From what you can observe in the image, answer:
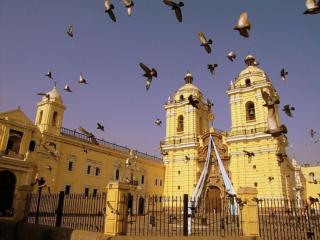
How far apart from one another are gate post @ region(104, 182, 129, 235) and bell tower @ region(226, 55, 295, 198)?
20.8m

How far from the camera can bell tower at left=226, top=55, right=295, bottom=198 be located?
2795 cm

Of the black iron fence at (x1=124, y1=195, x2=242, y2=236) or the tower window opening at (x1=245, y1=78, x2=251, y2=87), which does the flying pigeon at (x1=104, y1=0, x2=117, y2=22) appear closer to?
the black iron fence at (x1=124, y1=195, x2=242, y2=236)

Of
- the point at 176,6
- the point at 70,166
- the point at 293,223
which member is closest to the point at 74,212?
the point at 293,223

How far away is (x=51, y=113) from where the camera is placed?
1056 inches

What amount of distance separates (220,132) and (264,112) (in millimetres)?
5785

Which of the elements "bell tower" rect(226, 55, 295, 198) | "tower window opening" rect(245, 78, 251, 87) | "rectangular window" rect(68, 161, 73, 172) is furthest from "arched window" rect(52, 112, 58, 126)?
"tower window opening" rect(245, 78, 251, 87)

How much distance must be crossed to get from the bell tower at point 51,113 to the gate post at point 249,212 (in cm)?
2066

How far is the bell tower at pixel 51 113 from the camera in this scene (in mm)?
26172

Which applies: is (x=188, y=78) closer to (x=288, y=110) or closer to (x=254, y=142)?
(x=254, y=142)

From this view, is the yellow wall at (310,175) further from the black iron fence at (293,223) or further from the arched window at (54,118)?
the arched window at (54,118)

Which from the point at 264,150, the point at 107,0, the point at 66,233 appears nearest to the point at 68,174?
the point at 66,233

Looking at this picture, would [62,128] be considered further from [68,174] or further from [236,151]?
[236,151]

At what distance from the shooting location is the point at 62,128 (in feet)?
90.8

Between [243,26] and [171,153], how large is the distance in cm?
3062
